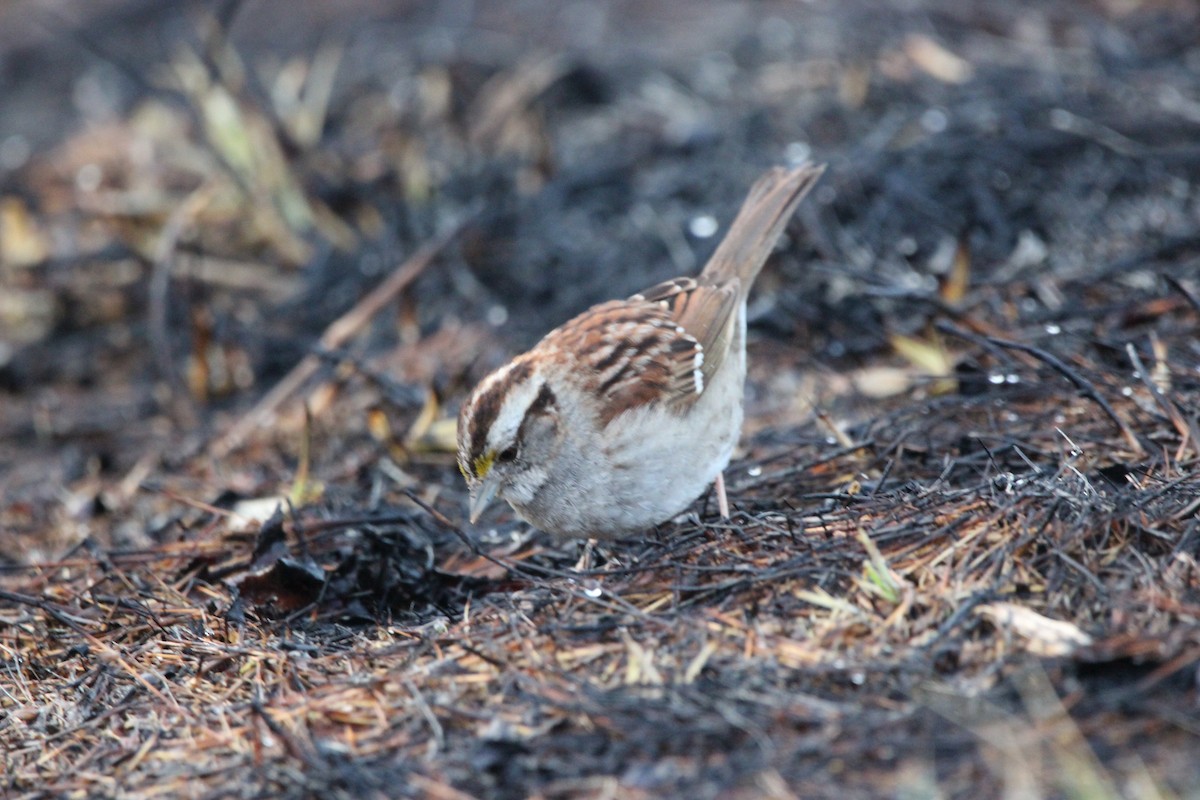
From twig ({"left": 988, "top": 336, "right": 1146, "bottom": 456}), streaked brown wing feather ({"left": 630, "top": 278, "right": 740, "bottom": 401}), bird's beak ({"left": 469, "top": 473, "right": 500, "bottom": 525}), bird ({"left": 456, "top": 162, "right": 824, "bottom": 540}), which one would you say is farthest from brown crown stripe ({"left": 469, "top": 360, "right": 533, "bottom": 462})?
twig ({"left": 988, "top": 336, "right": 1146, "bottom": 456})

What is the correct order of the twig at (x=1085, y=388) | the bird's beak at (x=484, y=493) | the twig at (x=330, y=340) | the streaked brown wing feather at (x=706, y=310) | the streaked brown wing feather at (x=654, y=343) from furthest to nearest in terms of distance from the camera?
the twig at (x=330, y=340) → the streaked brown wing feather at (x=706, y=310) → the streaked brown wing feather at (x=654, y=343) → the bird's beak at (x=484, y=493) → the twig at (x=1085, y=388)

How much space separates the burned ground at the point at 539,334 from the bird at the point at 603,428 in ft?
0.69

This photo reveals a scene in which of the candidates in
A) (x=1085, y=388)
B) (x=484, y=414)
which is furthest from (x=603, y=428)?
(x=1085, y=388)

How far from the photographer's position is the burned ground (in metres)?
3.49

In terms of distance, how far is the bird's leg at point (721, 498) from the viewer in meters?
4.96

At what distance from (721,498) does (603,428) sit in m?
0.60

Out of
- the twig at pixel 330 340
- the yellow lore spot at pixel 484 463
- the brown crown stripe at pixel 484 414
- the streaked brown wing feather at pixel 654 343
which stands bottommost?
the twig at pixel 330 340

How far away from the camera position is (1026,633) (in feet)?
11.6

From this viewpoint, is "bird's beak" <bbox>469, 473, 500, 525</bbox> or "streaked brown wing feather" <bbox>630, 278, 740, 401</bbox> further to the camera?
"streaked brown wing feather" <bbox>630, 278, 740, 401</bbox>

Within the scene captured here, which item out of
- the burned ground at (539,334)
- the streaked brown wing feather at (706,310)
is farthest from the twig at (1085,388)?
the streaked brown wing feather at (706,310)

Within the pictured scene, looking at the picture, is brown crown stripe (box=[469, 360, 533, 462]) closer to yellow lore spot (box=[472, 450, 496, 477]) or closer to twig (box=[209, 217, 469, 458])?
yellow lore spot (box=[472, 450, 496, 477])

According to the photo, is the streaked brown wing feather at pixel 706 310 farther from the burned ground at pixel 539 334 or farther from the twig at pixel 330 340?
the twig at pixel 330 340

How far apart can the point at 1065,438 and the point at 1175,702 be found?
1.55 m

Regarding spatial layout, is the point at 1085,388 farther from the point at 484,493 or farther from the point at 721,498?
the point at 484,493
